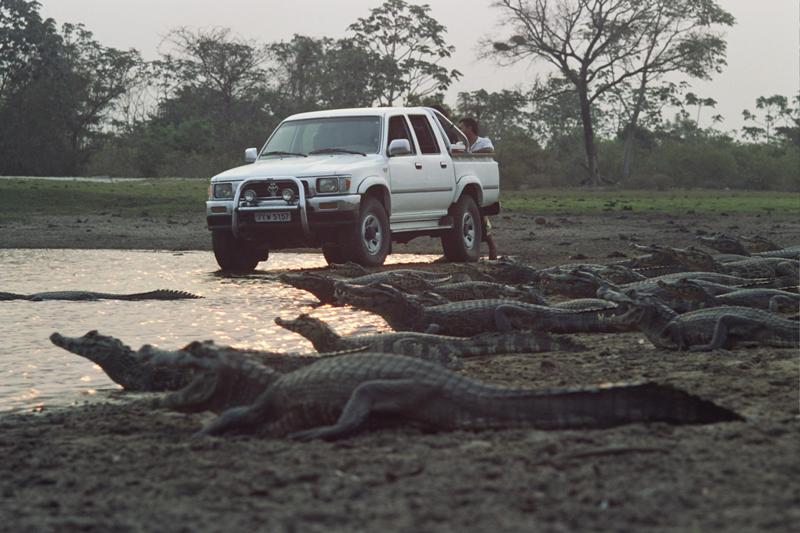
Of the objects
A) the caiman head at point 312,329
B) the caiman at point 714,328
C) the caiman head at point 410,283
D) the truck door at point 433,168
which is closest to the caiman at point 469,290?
the caiman head at point 410,283

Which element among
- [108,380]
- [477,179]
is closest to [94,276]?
[477,179]

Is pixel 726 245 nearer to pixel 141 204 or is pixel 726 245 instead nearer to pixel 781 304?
pixel 781 304

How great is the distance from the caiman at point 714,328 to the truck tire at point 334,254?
672 centimetres

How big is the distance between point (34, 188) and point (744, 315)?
2405cm

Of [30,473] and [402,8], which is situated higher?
[402,8]

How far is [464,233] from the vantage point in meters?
15.6

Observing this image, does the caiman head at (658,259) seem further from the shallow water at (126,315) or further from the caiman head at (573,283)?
the shallow water at (126,315)

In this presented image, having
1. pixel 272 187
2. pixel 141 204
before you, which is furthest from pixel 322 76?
pixel 272 187

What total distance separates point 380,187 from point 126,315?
16.0ft

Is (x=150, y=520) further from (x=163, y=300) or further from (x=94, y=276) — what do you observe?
(x=94, y=276)

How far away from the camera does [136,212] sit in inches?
987

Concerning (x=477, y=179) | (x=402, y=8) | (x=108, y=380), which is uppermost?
(x=402, y=8)

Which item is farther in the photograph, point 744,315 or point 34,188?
point 34,188

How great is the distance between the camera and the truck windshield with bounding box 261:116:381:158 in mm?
14469
